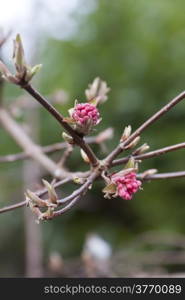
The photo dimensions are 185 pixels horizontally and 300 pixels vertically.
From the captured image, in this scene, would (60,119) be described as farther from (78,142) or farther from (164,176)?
(164,176)

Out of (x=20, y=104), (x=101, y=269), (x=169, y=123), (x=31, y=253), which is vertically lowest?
(x=101, y=269)

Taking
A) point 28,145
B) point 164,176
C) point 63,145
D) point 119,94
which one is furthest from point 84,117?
point 119,94

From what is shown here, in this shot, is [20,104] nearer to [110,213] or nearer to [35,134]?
[35,134]

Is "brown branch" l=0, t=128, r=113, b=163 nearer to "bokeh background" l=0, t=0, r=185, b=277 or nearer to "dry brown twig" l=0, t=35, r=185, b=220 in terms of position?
"dry brown twig" l=0, t=35, r=185, b=220

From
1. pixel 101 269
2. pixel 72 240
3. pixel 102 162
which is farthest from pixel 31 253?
pixel 102 162

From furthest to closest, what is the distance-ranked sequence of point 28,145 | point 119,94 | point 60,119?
point 119,94 < point 28,145 < point 60,119

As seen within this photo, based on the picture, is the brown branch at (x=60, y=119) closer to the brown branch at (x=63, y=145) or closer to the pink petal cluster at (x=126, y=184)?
the pink petal cluster at (x=126, y=184)
